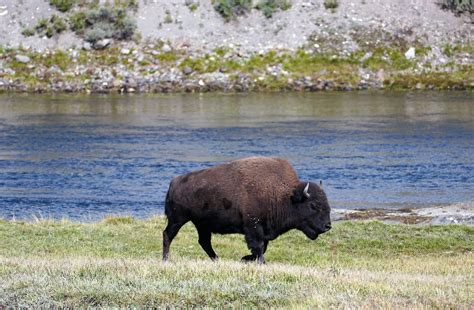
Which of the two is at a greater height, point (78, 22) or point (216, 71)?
point (78, 22)

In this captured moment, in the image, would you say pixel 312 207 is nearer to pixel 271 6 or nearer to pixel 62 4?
pixel 271 6

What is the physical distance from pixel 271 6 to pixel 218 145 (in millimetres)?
35590

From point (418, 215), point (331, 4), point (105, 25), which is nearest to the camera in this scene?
point (418, 215)

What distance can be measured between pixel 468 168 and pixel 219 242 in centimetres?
1708

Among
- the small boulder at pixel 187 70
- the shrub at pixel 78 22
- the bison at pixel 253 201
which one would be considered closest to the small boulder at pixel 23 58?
the shrub at pixel 78 22

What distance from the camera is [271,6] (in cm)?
7300

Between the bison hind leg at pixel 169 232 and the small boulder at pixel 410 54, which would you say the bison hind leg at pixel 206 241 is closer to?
the bison hind leg at pixel 169 232

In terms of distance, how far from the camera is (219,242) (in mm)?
18953

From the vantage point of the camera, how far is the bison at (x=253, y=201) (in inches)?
561

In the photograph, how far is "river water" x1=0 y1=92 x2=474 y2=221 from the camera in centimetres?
2902

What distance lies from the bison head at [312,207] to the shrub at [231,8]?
58.8 m

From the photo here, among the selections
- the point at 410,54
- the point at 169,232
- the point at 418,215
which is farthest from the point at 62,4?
the point at 169,232

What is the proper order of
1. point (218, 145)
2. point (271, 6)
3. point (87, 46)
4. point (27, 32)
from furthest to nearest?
point (271, 6), point (27, 32), point (87, 46), point (218, 145)

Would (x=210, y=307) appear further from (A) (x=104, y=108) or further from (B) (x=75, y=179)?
(A) (x=104, y=108)
